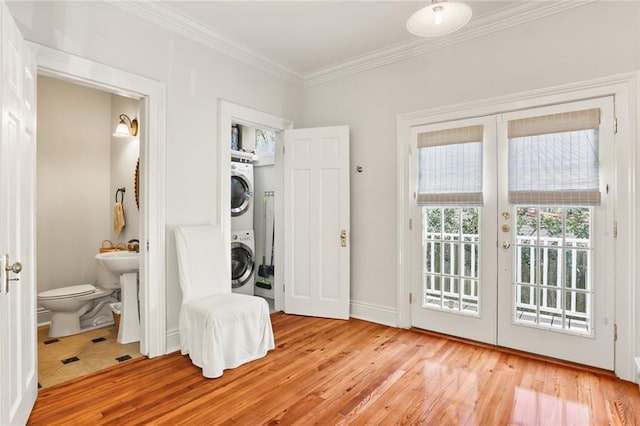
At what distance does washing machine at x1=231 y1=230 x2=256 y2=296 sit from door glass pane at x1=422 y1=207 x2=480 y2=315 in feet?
7.48

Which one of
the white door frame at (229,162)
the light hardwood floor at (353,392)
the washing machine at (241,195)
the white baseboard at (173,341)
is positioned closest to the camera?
the light hardwood floor at (353,392)

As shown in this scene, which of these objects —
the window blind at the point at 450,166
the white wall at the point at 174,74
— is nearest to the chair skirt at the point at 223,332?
the white wall at the point at 174,74

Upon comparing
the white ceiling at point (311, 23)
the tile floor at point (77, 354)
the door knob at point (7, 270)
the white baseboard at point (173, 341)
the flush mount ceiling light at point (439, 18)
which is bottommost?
the tile floor at point (77, 354)

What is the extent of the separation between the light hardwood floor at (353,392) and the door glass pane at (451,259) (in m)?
0.45

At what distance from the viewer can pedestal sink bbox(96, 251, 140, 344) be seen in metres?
3.10

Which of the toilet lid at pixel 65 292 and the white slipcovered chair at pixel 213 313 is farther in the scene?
the toilet lid at pixel 65 292

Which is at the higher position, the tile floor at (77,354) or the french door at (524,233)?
the french door at (524,233)

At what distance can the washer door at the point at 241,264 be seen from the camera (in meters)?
4.40

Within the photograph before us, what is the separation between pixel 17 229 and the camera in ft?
5.79

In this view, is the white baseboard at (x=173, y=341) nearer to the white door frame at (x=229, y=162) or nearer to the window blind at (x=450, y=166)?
the white door frame at (x=229, y=162)

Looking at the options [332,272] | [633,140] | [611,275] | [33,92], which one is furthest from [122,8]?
[611,275]

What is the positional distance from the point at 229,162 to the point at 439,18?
86.2 inches

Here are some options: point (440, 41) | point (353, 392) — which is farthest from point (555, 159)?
point (353, 392)

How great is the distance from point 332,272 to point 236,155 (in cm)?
195
